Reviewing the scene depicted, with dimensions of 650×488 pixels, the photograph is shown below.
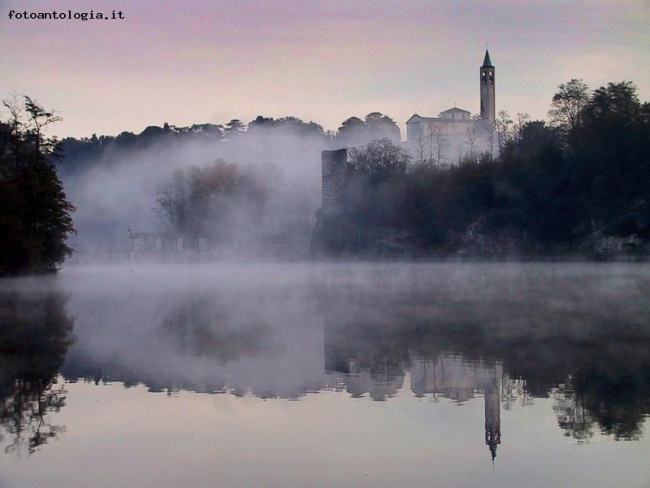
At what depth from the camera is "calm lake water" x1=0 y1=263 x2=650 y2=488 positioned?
855cm

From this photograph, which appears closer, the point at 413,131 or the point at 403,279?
the point at 403,279

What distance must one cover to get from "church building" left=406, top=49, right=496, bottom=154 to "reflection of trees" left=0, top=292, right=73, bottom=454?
92.0m

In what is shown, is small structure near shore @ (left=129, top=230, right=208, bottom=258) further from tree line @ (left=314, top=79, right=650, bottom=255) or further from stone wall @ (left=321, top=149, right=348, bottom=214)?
stone wall @ (left=321, top=149, right=348, bottom=214)

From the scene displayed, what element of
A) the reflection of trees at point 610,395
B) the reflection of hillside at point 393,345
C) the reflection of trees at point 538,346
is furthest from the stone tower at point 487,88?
the reflection of trees at point 610,395

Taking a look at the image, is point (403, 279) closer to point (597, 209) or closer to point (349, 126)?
point (597, 209)

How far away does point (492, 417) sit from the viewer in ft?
34.3

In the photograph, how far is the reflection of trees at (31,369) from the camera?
1008 cm

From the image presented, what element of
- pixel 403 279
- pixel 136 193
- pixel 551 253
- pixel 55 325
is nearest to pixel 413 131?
pixel 136 193

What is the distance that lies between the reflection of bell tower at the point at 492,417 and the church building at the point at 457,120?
99.5 m

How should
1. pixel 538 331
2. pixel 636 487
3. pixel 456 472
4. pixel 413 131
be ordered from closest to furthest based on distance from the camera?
pixel 636 487
pixel 456 472
pixel 538 331
pixel 413 131

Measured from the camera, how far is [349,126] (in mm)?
129250

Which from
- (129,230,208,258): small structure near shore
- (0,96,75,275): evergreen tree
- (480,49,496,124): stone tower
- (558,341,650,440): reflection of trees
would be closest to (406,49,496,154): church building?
(480,49,496,124): stone tower

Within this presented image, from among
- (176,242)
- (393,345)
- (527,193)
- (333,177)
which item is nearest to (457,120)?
(176,242)

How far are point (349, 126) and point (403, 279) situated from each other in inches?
3727
